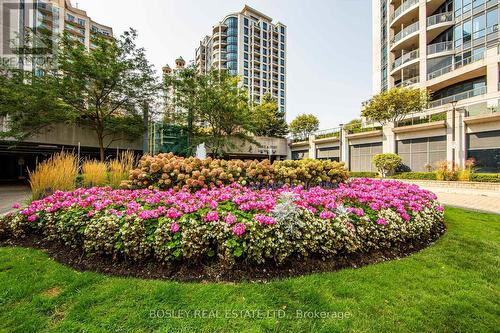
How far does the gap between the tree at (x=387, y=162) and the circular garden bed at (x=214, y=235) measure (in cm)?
1576

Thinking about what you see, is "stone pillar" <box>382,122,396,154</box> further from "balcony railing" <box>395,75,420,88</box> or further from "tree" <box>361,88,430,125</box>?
"balcony railing" <box>395,75,420,88</box>

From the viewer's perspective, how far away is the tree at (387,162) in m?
16.6

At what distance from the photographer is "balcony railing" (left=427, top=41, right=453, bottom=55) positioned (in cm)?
1895

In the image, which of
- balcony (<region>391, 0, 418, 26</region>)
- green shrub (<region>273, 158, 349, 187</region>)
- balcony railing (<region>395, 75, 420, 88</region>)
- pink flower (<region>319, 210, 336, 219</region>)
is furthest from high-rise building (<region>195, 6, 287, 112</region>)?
pink flower (<region>319, 210, 336, 219</region>)

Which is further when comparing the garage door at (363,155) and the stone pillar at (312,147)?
the stone pillar at (312,147)

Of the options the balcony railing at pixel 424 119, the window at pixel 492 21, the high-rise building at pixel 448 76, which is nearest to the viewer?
the high-rise building at pixel 448 76

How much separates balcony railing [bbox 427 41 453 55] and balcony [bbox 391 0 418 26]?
4770 mm

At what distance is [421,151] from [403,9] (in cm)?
1729

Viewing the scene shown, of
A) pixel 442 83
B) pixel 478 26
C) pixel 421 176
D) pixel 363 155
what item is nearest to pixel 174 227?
pixel 421 176

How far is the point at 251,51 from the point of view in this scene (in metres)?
50.8

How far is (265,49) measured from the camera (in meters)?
53.3

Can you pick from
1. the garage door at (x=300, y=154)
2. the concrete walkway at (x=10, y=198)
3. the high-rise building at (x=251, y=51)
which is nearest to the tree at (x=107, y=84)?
the concrete walkway at (x=10, y=198)

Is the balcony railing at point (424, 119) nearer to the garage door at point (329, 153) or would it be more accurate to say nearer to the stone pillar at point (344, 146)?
the stone pillar at point (344, 146)

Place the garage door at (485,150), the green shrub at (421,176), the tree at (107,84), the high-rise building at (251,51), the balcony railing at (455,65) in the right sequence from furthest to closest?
1. the high-rise building at (251,51)
2. the balcony railing at (455,65)
3. the green shrub at (421,176)
4. the garage door at (485,150)
5. the tree at (107,84)
